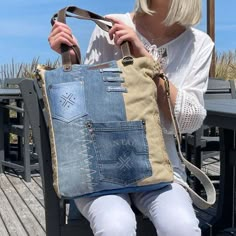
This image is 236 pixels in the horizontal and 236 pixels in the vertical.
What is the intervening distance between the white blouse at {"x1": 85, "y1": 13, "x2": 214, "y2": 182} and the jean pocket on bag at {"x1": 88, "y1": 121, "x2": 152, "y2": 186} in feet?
0.69

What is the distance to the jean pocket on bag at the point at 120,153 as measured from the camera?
4.83 ft

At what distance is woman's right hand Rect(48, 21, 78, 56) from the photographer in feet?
5.27

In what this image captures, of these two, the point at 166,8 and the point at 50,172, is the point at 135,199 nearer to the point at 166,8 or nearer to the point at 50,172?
the point at 50,172

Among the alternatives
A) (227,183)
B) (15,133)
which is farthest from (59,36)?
(15,133)

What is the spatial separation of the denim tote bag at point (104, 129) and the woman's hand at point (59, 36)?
0.10 meters

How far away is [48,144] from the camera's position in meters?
1.63

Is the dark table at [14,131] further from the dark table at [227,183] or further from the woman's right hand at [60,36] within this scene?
the woman's right hand at [60,36]

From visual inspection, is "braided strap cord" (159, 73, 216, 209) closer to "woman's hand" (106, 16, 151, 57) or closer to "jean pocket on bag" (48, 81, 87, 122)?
"woman's hand" (106, 16, 151, 57)

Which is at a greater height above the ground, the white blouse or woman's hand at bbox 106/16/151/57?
woman's hand at bbox 106/16/151/57

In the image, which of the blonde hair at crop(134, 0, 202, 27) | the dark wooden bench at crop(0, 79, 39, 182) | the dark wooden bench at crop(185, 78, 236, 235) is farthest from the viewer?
the dark wooden bench at crop(0, 79, 39, 182)

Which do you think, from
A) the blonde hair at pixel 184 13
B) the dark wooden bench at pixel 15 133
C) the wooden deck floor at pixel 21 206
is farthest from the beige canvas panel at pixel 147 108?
the dark wooden bench at pixel 15 133

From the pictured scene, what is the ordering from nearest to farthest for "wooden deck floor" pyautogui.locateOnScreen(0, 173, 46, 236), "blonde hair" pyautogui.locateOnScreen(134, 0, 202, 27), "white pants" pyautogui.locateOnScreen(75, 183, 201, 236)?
"white pants" pyautogui.locateOnScreen(75, 183, 201, 236) → "blonde hair" pyautogui.locateOnScreen(134, 0, 202, 27) → "wooden deck floor" pyautogui.locateOnScreen(0, 173, 46, 236)

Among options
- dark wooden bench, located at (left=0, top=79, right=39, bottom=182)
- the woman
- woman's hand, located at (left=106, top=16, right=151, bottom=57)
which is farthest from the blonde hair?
dark wooden bench, located at (left=0, top=79, right=39, bottom=182)

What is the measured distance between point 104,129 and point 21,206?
89.7 inches
